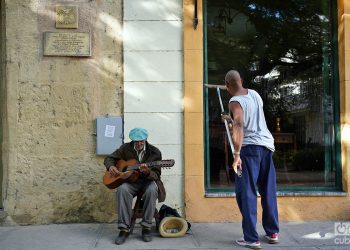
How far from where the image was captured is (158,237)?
220 inches

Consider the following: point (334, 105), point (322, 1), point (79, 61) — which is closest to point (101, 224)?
point (79, 61)

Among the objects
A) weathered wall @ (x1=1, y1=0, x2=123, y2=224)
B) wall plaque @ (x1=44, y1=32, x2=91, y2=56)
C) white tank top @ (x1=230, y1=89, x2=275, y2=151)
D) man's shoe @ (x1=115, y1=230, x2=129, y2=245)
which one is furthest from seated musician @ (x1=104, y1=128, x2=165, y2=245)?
wall plaque @ (x1=44, y1=32, x2=91, y2=56)

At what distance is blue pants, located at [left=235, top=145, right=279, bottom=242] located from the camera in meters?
5.07

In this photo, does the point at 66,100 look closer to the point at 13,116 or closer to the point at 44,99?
the point at 44,99

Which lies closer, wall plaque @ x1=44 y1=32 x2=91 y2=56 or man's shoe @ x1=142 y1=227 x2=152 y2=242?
man's shoe @ x1=142 y1=227 x2=152 y2=242

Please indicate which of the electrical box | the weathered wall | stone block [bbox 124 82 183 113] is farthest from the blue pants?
the weathered wall

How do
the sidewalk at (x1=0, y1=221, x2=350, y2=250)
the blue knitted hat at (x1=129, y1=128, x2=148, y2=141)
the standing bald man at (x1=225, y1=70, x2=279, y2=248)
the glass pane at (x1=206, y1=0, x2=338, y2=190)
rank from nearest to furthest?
the standing bald man at (x1=225, y1=70, x2=279, y2=248), the sidewalk at (x1=0, y1=221, x2=350, y2=250), the blue knitted hat at (x1=129, y1=128, x2=148, y2=141), the glass pane at (x1=206, y1=0, x2=338, y2=190)

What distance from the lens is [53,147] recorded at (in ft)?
20.6

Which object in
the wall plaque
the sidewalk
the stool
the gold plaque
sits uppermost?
the gold plaque

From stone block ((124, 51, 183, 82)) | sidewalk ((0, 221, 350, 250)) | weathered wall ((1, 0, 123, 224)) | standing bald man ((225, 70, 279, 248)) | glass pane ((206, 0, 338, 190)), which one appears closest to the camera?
standing bald man ((225, 70, 279, 248))

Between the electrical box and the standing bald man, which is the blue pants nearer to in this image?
the standing bald man

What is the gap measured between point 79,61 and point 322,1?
11.2 feet

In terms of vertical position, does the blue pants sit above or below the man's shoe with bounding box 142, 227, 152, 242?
above

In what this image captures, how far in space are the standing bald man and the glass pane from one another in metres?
1.37
